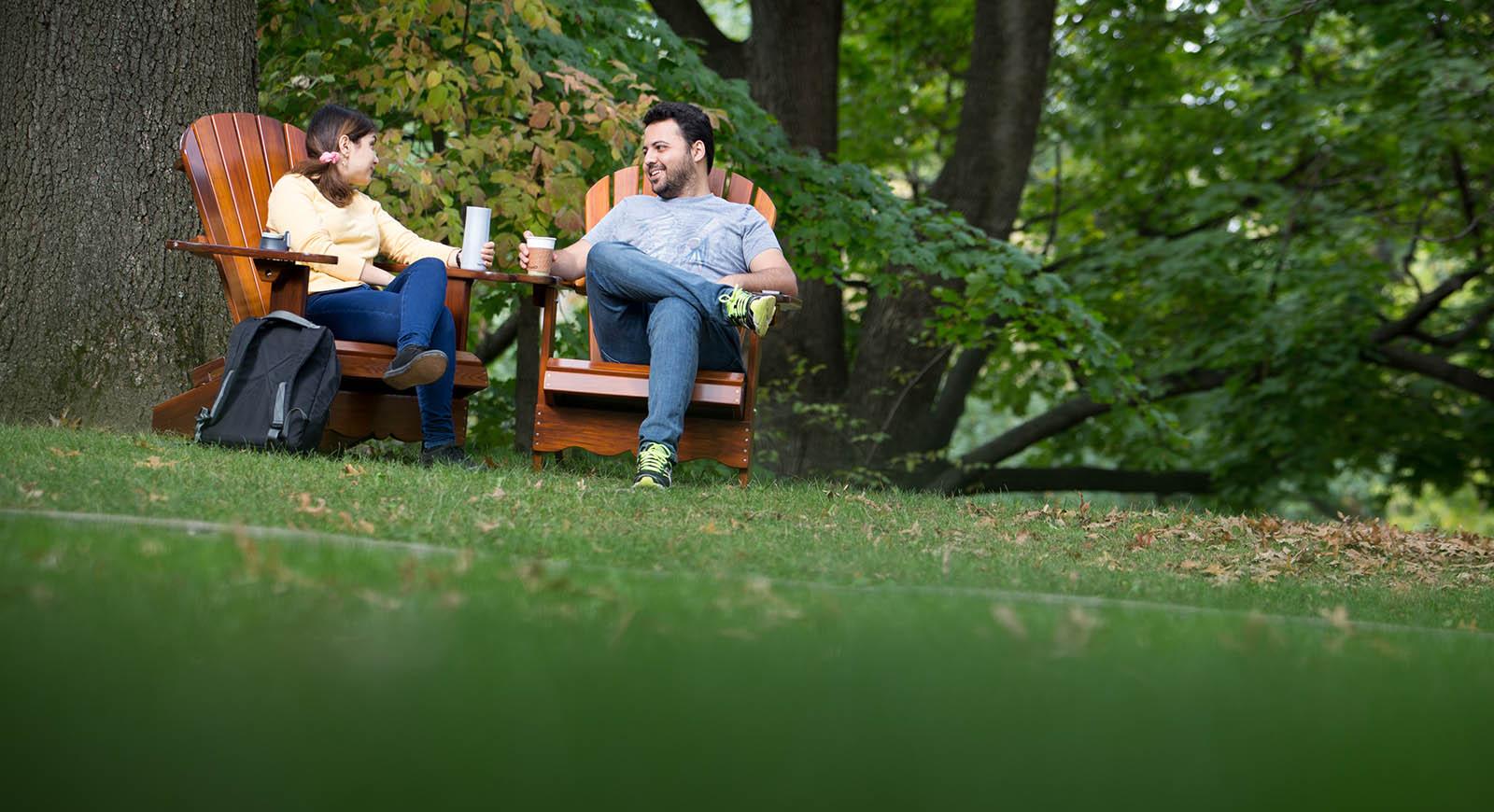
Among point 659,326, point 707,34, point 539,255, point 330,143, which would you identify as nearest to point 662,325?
point 659,326

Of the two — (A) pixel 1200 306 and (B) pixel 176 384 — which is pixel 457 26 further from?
(A) pixel 1200 306

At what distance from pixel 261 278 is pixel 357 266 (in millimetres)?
378

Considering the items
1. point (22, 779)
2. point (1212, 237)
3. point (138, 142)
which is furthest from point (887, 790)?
point (1212, 237)

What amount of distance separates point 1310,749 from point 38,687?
159 centimetres

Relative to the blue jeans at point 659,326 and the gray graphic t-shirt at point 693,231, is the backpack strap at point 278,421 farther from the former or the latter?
the gray graphic t-shirt at point 693,231

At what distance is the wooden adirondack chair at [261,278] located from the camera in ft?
15.8

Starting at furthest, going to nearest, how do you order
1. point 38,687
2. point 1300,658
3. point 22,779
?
point 1300,658 → point 38,687 → point 22,779

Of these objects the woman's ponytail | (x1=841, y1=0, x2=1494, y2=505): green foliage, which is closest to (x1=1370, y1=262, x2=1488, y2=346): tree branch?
(x1=841, y1=0, x2=1494, y2=505): green foliage

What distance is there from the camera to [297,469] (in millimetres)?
4066

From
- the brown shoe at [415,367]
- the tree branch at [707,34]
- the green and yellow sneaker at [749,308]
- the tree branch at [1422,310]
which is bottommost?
the brown shoe at [415,367]

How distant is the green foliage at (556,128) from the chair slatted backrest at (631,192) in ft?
0.61

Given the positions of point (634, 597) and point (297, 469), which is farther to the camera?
point (297, 469)

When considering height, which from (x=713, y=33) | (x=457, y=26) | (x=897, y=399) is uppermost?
(x=713, y=33)

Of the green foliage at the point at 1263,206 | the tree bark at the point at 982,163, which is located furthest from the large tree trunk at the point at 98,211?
the green foliage at the point at 1263,206
